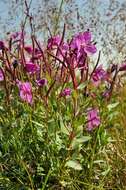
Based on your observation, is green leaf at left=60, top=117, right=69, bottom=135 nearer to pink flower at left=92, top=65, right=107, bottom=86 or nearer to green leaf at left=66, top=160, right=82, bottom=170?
green leaf at left=66, top=160, right=82, bottom=170

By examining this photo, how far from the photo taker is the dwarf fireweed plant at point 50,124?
84.7 inches

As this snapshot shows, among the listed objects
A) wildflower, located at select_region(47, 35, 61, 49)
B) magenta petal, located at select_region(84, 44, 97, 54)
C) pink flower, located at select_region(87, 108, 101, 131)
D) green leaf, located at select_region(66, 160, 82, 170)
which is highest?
wildflower, located at select_region(47, 35, 61, 49)

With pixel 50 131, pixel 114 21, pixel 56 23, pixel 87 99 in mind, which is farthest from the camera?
pixel 114 21

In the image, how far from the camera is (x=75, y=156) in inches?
86.0

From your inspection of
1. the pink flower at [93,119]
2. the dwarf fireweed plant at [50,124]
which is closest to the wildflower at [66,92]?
the dwarf fireweed plant at [50,124]

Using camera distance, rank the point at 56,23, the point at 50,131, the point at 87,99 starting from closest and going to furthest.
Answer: the point at 50,131
the point at 87,99
the point at 56,23

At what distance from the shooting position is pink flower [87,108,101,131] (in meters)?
2.24


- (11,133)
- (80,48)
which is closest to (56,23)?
(80,48)

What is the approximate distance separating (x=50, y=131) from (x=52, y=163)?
14 centimetres

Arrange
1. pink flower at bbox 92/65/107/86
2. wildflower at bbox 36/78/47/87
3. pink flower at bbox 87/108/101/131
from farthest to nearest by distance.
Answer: pink flower at bbox 92/65/107/86
pink flower at bbox 87/108/101/131
wildflower at bbox 36/78/47/87

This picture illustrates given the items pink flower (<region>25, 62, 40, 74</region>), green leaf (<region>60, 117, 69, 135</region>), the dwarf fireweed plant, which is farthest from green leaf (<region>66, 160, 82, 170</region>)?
pink flower (<region>25, 62, 40, 74</region>)

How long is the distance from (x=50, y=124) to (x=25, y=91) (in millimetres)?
161

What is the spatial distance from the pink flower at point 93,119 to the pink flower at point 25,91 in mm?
263

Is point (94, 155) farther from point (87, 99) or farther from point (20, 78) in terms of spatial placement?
point (20, 78)
